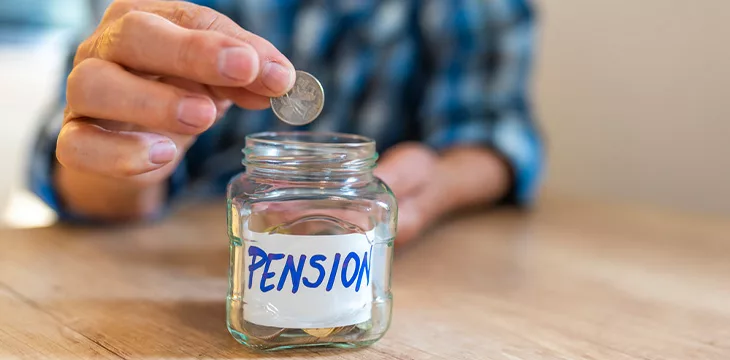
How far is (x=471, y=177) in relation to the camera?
122 cm

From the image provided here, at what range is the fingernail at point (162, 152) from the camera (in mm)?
614

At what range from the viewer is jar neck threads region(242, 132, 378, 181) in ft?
1.96

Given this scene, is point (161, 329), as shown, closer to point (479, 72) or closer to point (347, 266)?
point (347, 266)

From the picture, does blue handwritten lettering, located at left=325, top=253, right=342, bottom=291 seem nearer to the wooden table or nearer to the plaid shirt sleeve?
the wooden table

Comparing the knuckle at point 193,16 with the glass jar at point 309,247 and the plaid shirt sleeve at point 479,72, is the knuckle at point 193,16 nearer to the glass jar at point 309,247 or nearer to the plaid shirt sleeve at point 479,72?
the glass jar at point 309,247

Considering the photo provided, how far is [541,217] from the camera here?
122 cm

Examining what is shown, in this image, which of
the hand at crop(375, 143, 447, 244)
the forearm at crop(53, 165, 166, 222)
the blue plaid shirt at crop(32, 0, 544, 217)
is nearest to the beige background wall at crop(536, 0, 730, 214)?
the blue plaid shirt at crop(32, 0, 544, 217)

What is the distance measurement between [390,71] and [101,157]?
2.92 feet

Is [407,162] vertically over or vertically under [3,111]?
over

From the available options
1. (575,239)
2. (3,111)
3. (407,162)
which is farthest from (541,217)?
(3,111)

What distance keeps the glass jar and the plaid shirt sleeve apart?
74 cm

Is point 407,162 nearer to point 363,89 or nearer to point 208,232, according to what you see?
point 208,232

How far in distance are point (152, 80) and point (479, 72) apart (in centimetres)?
88

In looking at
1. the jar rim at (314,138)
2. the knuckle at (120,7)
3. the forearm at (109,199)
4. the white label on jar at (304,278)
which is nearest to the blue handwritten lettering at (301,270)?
the white label on jar at (304,278)
